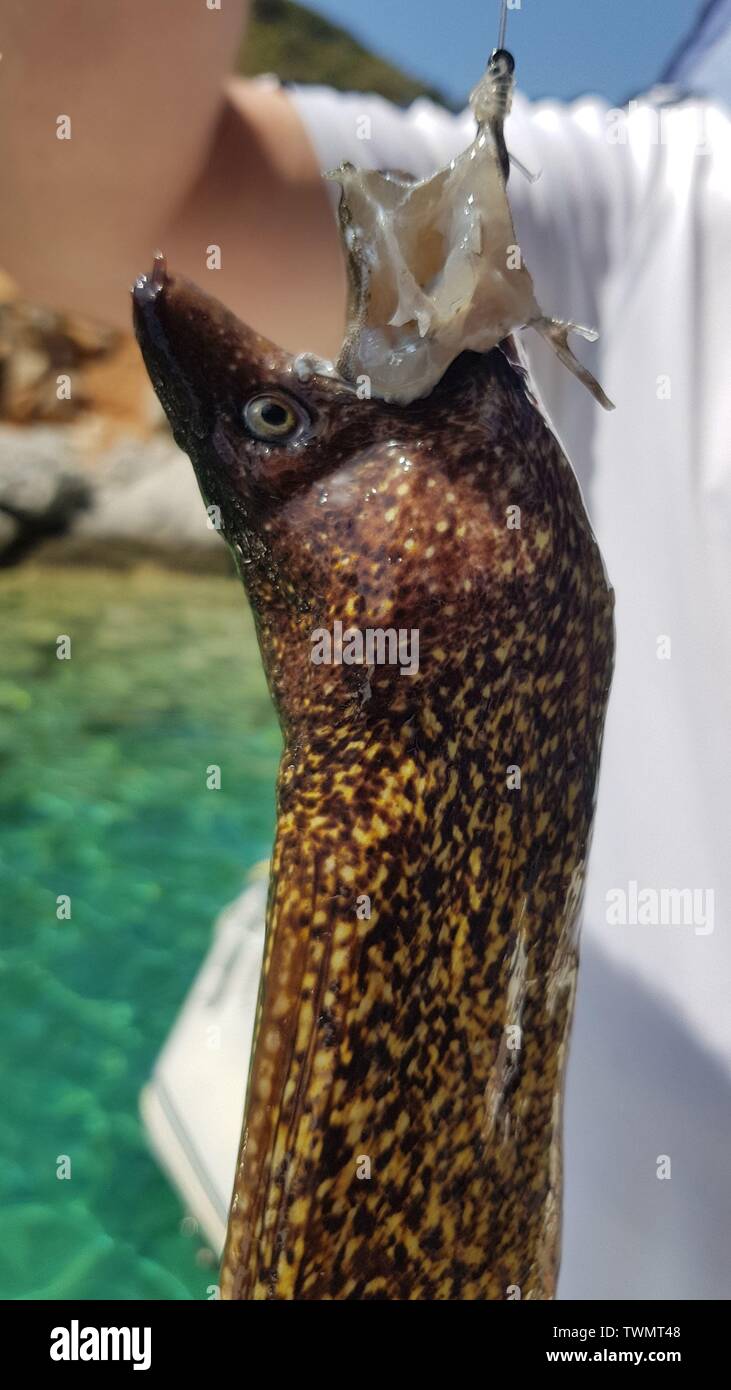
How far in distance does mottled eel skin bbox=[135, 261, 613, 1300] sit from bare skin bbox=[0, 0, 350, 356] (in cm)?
40

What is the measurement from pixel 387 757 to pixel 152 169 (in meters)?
0.65

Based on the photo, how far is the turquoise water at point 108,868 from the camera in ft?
6.14

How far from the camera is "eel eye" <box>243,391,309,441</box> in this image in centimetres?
62

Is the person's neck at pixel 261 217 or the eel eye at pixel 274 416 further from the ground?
the person's neck at pixel 261 217

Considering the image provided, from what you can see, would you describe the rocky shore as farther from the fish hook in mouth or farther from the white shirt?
the fish hook in mouth

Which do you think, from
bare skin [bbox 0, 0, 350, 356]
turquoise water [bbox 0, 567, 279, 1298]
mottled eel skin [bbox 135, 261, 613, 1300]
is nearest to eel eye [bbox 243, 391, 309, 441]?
mottled eel skin [bbox 135, 261, 613, 1300]

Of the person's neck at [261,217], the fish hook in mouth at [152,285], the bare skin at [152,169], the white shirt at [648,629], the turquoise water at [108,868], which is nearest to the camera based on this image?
the fish hook in mouth at [152,285]

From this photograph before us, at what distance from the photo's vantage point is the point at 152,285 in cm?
60

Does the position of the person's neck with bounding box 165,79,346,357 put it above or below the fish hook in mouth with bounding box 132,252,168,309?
above

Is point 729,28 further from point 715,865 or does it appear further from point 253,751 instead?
point 253,751

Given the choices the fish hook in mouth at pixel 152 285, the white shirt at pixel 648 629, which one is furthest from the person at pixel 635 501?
A: the fish hook in mouth at pixel 152 285

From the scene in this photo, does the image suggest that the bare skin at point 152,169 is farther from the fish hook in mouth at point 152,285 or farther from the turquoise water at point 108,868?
the turquoise water at point 108,868

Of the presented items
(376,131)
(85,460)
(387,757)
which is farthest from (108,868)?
(85,460)

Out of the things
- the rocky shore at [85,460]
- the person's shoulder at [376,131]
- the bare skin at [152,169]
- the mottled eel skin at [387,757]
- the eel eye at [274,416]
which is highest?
the rocky shore at [85,460]
